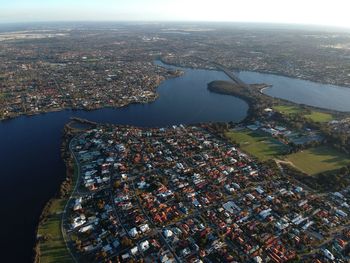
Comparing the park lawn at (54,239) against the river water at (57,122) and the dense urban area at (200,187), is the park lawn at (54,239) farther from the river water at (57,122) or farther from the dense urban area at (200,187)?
the river water at (57,122)

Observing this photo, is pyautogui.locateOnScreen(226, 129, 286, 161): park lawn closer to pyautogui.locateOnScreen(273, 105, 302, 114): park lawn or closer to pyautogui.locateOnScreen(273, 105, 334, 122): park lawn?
pyautogui.locateOnScreen(273, 105, 334, 122): park lawn

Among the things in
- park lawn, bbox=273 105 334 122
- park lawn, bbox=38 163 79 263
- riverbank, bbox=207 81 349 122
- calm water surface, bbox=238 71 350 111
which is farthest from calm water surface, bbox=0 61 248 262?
calm water surface, bbox=238 71 350 111

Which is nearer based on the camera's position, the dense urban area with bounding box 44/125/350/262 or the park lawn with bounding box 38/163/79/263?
the park lawn with bounding box 38/163/79/263

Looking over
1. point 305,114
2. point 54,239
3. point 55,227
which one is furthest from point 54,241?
point 305,114

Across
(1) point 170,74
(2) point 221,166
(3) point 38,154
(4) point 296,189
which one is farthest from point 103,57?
(4) point 296,189

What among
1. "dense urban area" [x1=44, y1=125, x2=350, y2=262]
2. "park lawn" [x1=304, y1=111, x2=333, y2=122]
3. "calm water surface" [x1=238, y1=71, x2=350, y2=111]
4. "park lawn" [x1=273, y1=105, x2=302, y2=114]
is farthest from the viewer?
"calm water surface" [x1=238, y1=71, x2=350, y2=111]
